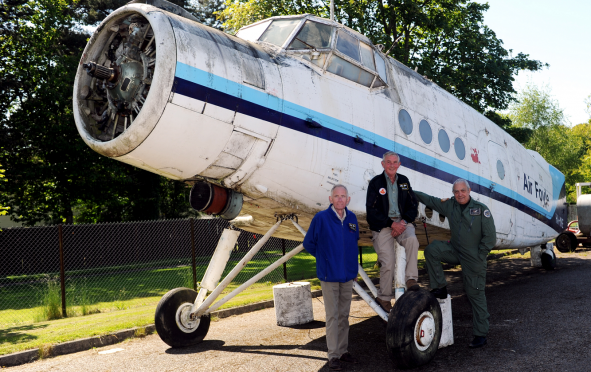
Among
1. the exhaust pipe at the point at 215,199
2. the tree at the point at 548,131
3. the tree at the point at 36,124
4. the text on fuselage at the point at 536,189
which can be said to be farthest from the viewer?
the tree at the point at 548,131

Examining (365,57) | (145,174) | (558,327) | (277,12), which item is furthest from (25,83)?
(558,327)

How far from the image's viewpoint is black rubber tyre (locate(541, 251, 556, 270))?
1415 cm

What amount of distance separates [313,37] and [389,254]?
2967mm

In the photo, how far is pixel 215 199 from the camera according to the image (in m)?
5.68

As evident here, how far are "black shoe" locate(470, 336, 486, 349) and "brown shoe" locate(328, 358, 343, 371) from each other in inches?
72.7

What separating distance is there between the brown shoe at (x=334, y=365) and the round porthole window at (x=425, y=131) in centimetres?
380

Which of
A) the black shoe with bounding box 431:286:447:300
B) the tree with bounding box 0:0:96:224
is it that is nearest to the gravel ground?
the black shoe with bounding box 431:286:447:300

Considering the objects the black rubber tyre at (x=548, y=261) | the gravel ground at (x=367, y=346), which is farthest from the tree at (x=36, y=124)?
the black rubber tyre at (x=548, y=261)

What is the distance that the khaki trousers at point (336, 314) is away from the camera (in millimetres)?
5340

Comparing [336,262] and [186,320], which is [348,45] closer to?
[336,262]

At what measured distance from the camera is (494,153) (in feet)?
31.6

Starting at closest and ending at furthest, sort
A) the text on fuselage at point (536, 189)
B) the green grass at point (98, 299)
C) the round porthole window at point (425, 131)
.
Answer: the round porthole window at point (425, 131)
the green grass at point (98, 299)
the text on fuselage at point (536, 189)

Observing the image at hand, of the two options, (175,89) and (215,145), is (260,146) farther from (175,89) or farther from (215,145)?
(175,89)

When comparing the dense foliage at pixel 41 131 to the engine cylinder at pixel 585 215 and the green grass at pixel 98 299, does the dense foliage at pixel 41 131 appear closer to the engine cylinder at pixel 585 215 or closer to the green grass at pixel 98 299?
the green grass at pixel 98 299
